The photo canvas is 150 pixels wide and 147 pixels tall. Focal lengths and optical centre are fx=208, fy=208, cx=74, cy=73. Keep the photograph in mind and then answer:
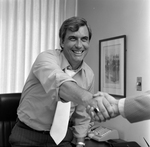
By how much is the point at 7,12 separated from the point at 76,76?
5.15ft

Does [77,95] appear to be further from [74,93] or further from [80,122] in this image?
[80,122]

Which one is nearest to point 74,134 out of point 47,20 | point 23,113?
point 23,113

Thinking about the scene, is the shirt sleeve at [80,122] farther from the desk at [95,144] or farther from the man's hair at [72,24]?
the man's hair at [72,24]

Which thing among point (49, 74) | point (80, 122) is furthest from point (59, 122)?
point (49, 74)

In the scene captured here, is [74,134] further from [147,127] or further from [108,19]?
[108,19]

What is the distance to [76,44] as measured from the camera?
160cm

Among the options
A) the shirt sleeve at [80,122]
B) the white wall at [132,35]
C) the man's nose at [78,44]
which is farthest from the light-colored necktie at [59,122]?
the white wall at [132,35]

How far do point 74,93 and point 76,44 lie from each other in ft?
2.16

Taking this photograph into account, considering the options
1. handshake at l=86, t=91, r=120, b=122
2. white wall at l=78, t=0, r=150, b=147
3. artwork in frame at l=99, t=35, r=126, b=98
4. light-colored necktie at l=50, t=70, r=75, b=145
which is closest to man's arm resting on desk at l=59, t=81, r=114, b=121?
handshake at l=86, t=91, r=120, b=122

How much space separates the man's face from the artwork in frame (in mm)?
642

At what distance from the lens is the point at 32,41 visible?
9.53 feet

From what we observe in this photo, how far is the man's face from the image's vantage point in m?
1.59

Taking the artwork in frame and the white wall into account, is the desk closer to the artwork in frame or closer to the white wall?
the white wall

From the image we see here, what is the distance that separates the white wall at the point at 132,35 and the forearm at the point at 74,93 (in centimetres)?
103
